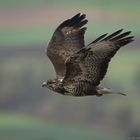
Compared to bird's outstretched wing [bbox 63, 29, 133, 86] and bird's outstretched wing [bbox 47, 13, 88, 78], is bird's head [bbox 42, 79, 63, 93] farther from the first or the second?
bird's outstretched wing [bbox 47, 13, 88, 78]

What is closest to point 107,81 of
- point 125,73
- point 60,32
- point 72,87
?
point 125,73

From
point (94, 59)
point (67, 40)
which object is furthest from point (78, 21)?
point (94, 59)

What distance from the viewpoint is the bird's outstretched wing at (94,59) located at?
1104cm

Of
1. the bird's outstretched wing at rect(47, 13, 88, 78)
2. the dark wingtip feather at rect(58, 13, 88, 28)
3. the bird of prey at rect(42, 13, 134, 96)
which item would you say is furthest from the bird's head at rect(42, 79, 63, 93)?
the dark wingtip feather at rect(58, 13, 88, 28)

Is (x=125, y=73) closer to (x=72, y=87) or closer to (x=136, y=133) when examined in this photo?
A: (x=136, y=133)

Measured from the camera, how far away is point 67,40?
492 inches

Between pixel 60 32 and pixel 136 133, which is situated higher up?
pixel 60 32

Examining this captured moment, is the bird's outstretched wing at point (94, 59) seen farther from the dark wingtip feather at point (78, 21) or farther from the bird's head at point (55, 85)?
the dark wingtip feather at point (78, 21)

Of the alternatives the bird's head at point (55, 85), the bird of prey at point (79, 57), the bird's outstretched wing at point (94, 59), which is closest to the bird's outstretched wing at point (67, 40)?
the bird of prey at point (79, 57)

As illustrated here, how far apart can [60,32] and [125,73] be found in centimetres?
256

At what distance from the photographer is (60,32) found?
12.6 m

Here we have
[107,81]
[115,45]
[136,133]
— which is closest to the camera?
[115,45]

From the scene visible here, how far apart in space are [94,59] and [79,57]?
0.15 m

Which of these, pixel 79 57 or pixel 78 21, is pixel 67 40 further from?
pixel 79 57
